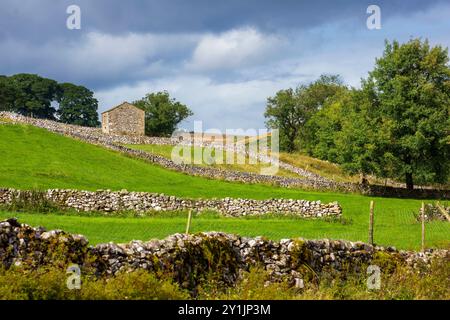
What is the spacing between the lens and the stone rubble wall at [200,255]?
1270 cm

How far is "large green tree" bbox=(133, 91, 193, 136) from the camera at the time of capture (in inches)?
5027

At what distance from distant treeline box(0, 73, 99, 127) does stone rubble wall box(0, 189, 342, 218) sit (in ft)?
380

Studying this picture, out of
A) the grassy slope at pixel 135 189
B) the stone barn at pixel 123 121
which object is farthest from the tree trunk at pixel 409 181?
the stone barn at pixel 123 121

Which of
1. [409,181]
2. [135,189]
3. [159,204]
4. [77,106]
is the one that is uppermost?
[77,106]

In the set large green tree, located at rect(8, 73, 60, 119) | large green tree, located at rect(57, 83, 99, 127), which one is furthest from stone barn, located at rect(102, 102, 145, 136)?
large green tree, located at rect(57, 83, 99, 127)

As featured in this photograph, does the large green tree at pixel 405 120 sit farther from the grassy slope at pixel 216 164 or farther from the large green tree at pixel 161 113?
the large green tree at pixel 161 113

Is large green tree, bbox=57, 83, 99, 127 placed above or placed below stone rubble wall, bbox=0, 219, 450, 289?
above

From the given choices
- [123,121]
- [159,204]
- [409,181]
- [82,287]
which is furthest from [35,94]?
[82,287]

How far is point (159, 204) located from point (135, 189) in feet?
27.0

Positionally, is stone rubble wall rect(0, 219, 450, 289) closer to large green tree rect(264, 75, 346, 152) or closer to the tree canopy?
the tree canopy

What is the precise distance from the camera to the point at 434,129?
5691 centimetres

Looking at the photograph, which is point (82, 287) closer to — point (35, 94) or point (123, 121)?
point (123, 121)

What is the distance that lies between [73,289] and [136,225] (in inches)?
654

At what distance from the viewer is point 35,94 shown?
151750 millimetres
